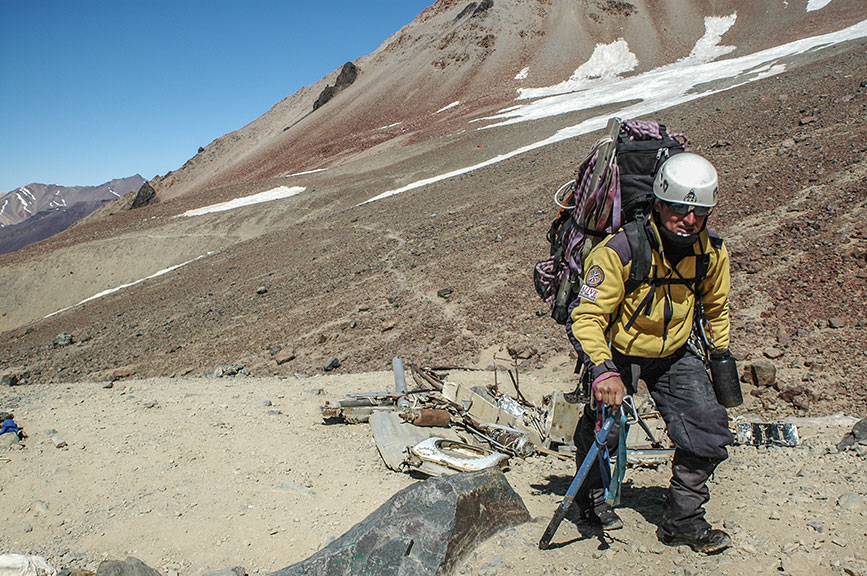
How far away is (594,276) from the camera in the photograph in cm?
317

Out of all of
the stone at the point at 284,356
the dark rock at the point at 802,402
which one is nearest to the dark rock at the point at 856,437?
the dark rock at the point at 802,402

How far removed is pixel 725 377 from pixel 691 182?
1297 mm

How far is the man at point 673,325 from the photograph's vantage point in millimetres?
3092

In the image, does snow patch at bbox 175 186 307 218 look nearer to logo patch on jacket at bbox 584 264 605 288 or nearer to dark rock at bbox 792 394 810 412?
dark rock at bbox 792 394 810 412

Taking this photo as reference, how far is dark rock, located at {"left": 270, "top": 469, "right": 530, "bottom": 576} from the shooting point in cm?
304

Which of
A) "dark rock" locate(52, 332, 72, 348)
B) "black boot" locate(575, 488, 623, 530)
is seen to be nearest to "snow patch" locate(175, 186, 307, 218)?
"dark rock" locate(52, 332, 72, 348)

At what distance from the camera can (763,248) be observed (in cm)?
845

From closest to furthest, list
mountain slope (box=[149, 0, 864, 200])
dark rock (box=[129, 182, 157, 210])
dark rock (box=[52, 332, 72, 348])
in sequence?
dark rock (box=[52, 332, 72, 348]) → mountain slope (box=[149, 0, 864, 200]) → dark rock (box=[129, 182, 157, 210])

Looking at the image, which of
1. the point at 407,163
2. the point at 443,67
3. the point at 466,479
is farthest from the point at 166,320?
the point at 443,67

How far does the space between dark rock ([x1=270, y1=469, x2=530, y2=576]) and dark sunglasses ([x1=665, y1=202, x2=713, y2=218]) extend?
1.92 metres

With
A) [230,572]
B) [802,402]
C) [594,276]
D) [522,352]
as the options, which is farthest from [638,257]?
[522,352]

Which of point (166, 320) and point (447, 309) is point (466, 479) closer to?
point (447, 309)

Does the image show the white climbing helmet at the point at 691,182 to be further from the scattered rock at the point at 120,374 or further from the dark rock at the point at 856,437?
the scattered rock at the point at 120,374

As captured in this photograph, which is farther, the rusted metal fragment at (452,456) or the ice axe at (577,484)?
the rusted metal fragment at (452,456)
